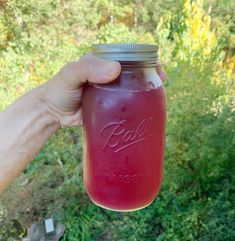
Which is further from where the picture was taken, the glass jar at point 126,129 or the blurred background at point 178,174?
the blurred background at point 178,174

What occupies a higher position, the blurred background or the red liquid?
the red liquid

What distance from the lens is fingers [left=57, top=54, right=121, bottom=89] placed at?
0.59 metres

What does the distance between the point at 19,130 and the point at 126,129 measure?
288 mm

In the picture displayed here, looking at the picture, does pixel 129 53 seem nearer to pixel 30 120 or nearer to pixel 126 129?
pixel 126 129

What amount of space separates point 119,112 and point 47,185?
5.12 ft

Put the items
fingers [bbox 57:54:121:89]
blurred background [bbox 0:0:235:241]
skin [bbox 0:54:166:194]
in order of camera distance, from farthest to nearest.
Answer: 1. blurred background [bbox 0:0:235:241]
2. skin [bbox 0:54:166:194]
3. fingers [bbox 57:54:121:89]

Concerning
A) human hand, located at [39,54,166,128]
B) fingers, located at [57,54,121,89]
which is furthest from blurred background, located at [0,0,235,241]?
fingers, located at [57,54,121,89]

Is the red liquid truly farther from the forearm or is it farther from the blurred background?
the blurred background

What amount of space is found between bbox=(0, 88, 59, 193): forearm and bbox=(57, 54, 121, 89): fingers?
108mm

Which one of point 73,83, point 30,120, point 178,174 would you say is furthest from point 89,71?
point 178,174

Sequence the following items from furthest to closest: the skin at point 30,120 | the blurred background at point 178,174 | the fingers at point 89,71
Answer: the blurred background at point 178,174
the skin at point 30,120
the fingers at point 89,71

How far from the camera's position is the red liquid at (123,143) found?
1.98 ft

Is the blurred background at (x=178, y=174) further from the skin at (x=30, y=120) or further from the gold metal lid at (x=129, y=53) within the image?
the gold metal lid at (x=129, y=53)

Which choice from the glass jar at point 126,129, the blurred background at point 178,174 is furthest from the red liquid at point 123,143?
the blurred background at point 178,174
